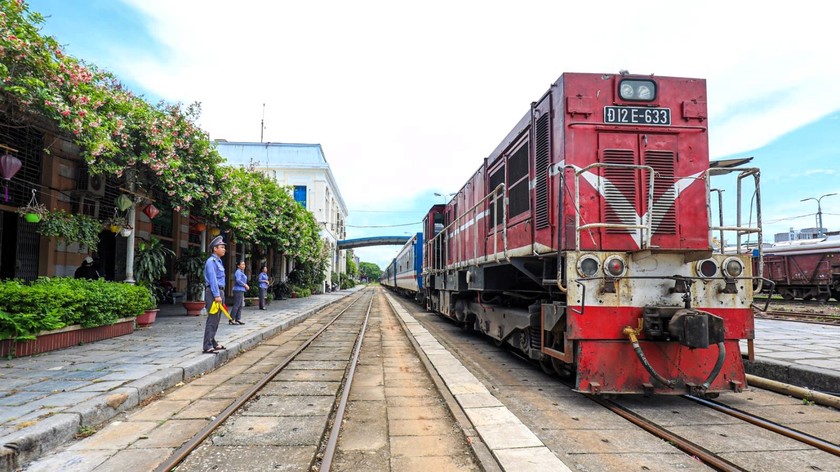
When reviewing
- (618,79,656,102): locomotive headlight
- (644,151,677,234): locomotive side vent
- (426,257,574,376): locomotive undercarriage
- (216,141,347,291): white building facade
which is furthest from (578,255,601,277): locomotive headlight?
(216,141,347,291): white building facade

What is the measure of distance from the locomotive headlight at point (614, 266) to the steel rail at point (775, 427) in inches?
63.5

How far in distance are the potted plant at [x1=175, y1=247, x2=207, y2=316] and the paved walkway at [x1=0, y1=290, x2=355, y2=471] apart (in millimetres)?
3866

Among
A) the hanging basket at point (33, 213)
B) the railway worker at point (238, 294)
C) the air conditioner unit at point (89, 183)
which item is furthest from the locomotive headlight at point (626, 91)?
the air conditioner unit at point (89, 183)

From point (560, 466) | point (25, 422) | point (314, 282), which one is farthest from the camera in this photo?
point (314, 282)

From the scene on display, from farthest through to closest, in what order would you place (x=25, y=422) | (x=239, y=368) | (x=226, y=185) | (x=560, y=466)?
(x=226, y=185), (x=239, y=368), (x=25, y=422), (x=560, y=466)

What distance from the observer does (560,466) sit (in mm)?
2971

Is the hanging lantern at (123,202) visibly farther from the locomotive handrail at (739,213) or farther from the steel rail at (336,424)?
the locomotive handrail at (739,213)

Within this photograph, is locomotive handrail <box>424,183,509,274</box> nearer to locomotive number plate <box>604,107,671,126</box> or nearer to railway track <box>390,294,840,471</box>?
locomotive number plate <box>604,107,671,126</box>

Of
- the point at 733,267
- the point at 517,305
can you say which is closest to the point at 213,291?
the point at 517,305

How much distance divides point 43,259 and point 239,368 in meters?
6.03

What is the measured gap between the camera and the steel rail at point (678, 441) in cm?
304

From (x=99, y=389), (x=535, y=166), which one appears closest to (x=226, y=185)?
(x=99, y=389)

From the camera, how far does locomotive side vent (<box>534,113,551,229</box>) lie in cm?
535

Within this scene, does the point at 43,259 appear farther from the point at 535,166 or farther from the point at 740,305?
the point at 740,305
